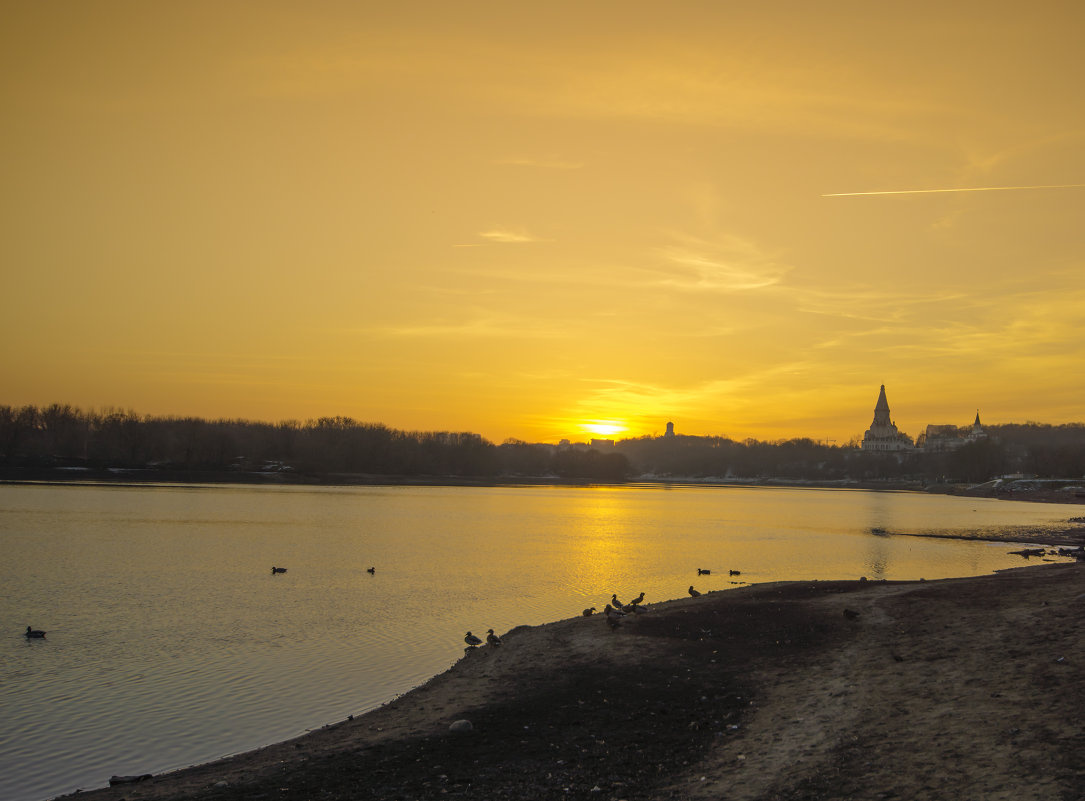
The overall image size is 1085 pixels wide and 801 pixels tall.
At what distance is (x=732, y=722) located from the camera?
14.7 meters

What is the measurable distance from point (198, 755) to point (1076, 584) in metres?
25.6

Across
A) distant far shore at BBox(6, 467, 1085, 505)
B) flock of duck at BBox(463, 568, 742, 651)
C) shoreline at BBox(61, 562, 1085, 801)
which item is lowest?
distant far shore at BBox(6, 467, 1085, 505)

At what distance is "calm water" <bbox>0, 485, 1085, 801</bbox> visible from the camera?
16641 mm

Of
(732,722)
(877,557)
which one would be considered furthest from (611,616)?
(877,557)

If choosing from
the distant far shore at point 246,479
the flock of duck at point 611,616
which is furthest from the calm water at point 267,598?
the distant far shore at point 246,479

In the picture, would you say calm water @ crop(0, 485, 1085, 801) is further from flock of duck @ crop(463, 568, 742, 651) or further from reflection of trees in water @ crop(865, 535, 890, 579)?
flock of duck @ crop(463, 568, 742, 651)

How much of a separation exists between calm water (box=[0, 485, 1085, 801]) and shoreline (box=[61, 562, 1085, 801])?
99.0 inches

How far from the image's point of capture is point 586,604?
32.8 m

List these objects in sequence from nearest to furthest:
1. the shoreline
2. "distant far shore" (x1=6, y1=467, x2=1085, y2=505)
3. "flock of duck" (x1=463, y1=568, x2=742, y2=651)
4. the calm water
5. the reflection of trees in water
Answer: the shoreline
the calm water
"flock of duck" (x1=463, y1=568, x2=742, y2=651)
the reflection of trees in water
"distant far shore" (x1=6, y1=467, x2=1085, y2=505)

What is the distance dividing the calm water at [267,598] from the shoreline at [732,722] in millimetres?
2515

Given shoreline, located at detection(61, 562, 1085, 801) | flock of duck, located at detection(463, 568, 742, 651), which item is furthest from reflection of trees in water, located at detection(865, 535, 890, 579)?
shoreline, located at detection(61, 562, 1085, 801)

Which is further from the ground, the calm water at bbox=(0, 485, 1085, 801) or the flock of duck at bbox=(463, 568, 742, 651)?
the flock of duck at bbox=(463, 568, 742, 651)

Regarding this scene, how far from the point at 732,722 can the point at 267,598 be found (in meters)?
23.1

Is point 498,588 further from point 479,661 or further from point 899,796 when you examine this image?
point 899,796
